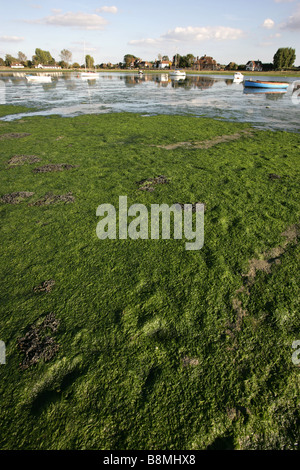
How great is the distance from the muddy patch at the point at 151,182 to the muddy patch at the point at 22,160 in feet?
15.3

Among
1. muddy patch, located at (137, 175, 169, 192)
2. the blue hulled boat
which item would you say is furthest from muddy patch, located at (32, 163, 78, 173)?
the blue hulled boat

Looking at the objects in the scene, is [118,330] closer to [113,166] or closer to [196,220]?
[196,220]

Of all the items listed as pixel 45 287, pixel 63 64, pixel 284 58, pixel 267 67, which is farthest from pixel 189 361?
pixel 63 64

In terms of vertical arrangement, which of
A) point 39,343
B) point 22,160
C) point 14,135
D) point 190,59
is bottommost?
point 39,343

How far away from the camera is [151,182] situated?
730 cm

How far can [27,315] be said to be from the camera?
3.50 metres

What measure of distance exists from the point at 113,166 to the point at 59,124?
8.91 meters

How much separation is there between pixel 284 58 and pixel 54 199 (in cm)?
12417

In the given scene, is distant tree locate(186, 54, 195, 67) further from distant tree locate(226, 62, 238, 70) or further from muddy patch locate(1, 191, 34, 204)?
muddy patch locate(1, 191, 34, 204)

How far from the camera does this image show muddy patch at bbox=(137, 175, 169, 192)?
23.0ft

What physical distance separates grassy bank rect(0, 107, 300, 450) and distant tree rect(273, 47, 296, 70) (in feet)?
392

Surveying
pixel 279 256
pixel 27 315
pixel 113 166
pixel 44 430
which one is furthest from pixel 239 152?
pixel 44 430

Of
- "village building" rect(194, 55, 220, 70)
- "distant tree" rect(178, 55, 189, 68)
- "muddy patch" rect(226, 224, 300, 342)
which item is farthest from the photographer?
"village building" rect(194, 55, 220, 70)

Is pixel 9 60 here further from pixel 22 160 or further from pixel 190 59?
pixel 22 160
